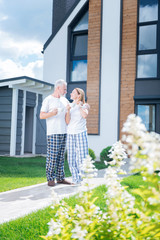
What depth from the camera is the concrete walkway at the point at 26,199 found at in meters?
3.49

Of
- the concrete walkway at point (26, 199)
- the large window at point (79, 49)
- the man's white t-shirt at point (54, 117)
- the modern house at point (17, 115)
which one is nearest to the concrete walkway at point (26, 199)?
the concrete walkway at point (26, 199)

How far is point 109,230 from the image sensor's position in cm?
161

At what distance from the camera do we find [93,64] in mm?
12539

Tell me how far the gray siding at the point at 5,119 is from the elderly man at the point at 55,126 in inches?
258

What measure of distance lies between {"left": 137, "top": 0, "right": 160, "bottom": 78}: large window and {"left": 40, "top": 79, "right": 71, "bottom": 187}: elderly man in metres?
7.69

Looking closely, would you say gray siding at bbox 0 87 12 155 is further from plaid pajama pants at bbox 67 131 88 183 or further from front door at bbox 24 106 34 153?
plaid pajama pants at bbox 67 131 88 183

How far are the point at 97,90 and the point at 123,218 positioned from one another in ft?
35.3

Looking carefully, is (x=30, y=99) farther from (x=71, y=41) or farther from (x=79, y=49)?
(x=71, y=41)

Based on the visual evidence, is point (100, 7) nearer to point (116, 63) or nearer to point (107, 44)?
point (107, 44)

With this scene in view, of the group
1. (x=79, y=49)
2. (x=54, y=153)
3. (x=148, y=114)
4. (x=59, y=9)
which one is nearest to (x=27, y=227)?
(x=54, y=153)

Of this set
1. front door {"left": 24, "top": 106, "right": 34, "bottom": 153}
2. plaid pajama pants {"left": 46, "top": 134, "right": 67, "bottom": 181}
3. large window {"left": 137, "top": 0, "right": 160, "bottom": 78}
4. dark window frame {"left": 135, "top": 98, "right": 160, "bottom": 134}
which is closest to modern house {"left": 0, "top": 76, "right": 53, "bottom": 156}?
front door {"left": 24, "top": 106, "right": 34, "bottom": 153}

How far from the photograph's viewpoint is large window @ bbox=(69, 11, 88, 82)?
13.1 meters

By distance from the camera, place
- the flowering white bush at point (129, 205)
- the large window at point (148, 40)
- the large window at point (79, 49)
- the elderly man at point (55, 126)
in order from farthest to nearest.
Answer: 1. the large window at point (79, 49)
2. the large window at point (148, 40)
3. the elderly man at point (55, 126)
4. the flowering white bush at point (129, 205)

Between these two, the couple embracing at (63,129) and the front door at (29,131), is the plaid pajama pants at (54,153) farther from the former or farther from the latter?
the front door at (29,131)
